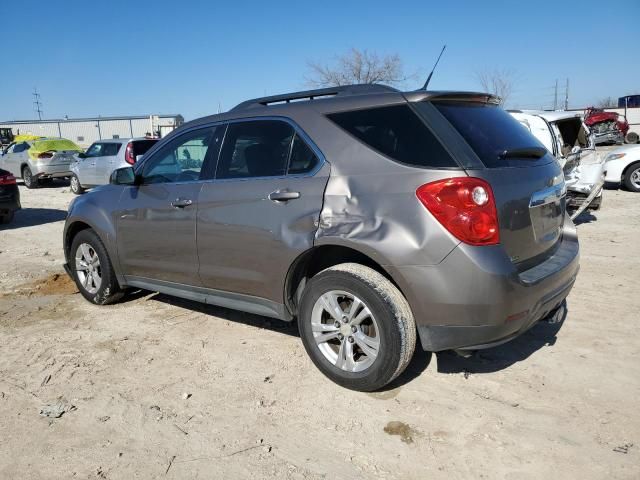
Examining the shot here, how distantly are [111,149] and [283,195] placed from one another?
1291cm

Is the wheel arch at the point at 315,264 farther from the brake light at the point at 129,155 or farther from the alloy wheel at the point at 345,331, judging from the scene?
the brake light at the point at 129,155

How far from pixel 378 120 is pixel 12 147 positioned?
1963cm

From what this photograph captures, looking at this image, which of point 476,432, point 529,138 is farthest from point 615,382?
point 529,138

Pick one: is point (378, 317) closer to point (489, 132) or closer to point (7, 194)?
point (489, 132)

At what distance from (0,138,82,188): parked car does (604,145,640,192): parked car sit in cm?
1620

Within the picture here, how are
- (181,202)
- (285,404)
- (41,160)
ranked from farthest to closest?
(41,160)
(181,202)
(285,404)

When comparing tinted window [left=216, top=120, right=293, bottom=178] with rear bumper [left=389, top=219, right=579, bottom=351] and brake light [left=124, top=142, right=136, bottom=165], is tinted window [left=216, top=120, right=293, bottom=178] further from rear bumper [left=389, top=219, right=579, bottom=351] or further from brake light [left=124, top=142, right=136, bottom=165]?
brake light [left=124, top=142, right=136, bottom=165]

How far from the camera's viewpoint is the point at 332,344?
3410 mm

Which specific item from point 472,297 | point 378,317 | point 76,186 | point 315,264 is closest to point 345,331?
point 378,317

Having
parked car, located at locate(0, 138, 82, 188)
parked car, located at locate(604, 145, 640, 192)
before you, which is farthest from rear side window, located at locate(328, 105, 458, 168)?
parked car, located at locate(0, 138, 82, 188)

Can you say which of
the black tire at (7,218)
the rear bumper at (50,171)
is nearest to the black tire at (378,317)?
the black tire at (7,218)

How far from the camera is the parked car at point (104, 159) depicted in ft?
46.5

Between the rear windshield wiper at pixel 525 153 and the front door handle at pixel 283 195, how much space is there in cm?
A: 128

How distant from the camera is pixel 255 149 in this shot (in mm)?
3740
